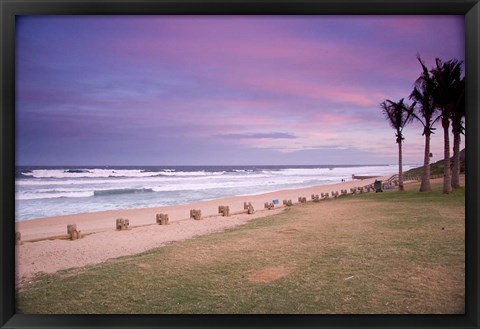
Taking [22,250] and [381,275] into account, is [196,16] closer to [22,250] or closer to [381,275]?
[22,250]

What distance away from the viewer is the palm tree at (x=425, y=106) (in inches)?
85.0

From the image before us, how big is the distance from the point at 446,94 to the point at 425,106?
5.5 inches

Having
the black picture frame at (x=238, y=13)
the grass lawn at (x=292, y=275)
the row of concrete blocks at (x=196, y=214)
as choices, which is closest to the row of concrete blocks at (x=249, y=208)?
the grass lawn at (x=292, y=275)

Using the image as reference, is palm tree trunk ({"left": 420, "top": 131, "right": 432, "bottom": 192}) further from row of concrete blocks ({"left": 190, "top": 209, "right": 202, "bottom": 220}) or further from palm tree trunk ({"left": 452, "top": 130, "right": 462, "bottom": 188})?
row of concrete blocks ({"left": 190, "top": 209, "right": 202, "bottom": 220})

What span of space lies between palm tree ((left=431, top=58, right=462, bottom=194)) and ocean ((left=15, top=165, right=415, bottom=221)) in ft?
0.77

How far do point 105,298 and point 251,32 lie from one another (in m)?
1.86

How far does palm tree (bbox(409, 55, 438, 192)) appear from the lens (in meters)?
2.16

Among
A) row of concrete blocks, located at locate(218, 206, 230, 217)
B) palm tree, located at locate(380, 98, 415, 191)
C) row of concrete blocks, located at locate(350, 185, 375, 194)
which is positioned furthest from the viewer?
row of concrete blocks, located at locate(350, 185, 375, 194)

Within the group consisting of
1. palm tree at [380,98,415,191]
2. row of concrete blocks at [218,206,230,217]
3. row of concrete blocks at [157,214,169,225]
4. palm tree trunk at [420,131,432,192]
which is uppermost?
palm tree at [380,98,415,191]

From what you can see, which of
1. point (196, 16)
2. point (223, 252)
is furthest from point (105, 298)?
point (196, 16)

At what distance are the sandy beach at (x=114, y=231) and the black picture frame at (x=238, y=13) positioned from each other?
127 millimetres

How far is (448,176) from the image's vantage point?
2154mm

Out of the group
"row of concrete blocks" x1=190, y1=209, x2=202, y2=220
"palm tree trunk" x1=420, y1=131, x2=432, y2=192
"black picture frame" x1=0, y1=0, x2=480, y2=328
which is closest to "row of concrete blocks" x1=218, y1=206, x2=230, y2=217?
"row of concrete blocks" x1=190, y1=209, x2=202, y2=220

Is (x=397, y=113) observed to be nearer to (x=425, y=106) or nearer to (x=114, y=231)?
(x=425, y=106)
